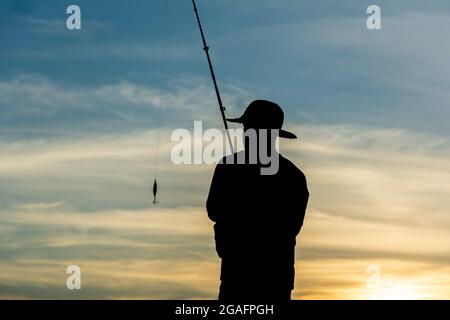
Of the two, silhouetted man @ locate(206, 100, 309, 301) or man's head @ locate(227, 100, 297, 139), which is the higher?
man's head @ locate(227, 100, 297, 139)

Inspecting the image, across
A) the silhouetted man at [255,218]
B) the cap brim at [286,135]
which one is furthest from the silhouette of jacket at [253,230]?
the cap brim at [286,135]

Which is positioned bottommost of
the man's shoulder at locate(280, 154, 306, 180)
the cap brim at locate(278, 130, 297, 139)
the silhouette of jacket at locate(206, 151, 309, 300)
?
the silhouette of jacket at locate(206, 151, 309, 300)

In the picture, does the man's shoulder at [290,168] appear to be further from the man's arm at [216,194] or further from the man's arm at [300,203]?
the man's arm at [216,194]

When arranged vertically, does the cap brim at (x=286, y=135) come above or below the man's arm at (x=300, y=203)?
above

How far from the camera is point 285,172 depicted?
19.4 feet

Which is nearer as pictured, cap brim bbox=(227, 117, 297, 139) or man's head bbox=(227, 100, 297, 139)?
man's head bbox=(227, 100, 297, 139)

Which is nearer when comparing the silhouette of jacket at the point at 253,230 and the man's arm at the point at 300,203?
the silhouette of jacket at the point at 253,230

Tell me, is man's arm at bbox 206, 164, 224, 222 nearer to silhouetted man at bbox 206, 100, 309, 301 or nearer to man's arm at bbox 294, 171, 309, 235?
silhouetted man at bbox 206, 100, 309, 301

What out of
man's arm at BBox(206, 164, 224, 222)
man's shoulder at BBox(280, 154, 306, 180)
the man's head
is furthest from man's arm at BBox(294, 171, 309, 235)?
man's arm at BBox(206, 164, 224, 222)

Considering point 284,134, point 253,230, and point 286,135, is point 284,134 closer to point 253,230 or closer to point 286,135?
point 286,135

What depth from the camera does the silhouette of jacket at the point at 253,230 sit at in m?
5.79

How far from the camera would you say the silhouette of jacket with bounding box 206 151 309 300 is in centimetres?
579
